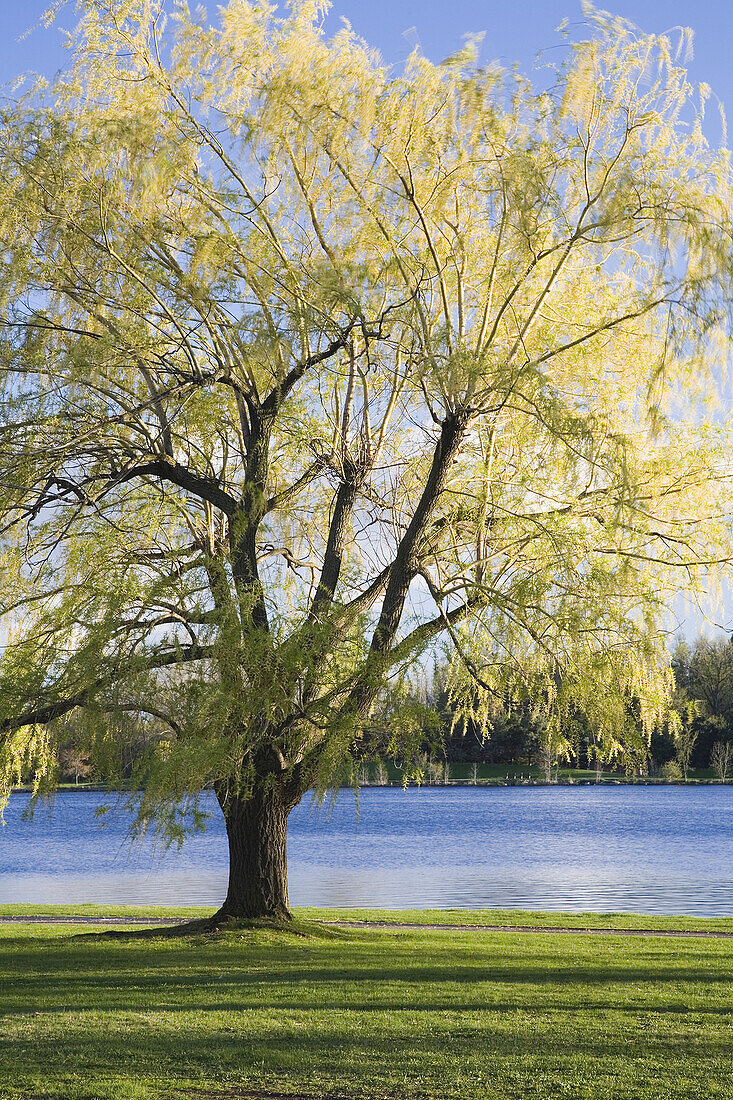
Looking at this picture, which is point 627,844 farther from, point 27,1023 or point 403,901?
point 27,1023

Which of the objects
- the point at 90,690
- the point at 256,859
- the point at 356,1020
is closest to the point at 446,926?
the point at 256,859

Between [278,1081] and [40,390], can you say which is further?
[40,390]

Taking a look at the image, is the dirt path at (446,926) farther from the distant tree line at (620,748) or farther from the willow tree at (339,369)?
the willow tree at (339,369)

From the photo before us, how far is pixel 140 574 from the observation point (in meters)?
9.62

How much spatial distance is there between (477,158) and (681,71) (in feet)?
5.30

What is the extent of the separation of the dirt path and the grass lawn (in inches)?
87.5

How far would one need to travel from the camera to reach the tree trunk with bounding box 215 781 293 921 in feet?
33.3

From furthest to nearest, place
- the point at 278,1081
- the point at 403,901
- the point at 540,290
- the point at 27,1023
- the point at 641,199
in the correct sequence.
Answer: the point at 403,901 → the point at 540,290 → the point at 641,199 → the point at 27,1023 → the point at 278,1081

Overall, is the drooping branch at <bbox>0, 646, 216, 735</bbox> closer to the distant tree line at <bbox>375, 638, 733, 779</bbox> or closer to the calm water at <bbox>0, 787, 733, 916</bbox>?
the calm water at <bbox>0, 787, 733, 916</bbox>

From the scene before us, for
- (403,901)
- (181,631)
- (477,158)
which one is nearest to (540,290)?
(477,158)

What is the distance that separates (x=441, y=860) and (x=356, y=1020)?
2051 centimetres

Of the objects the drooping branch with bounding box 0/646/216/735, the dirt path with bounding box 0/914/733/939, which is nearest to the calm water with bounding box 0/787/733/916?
the drooping branch with bounding box 0/646/216/735

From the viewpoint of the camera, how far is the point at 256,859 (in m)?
10.2

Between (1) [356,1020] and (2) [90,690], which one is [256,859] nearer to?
(2) [90,690]
